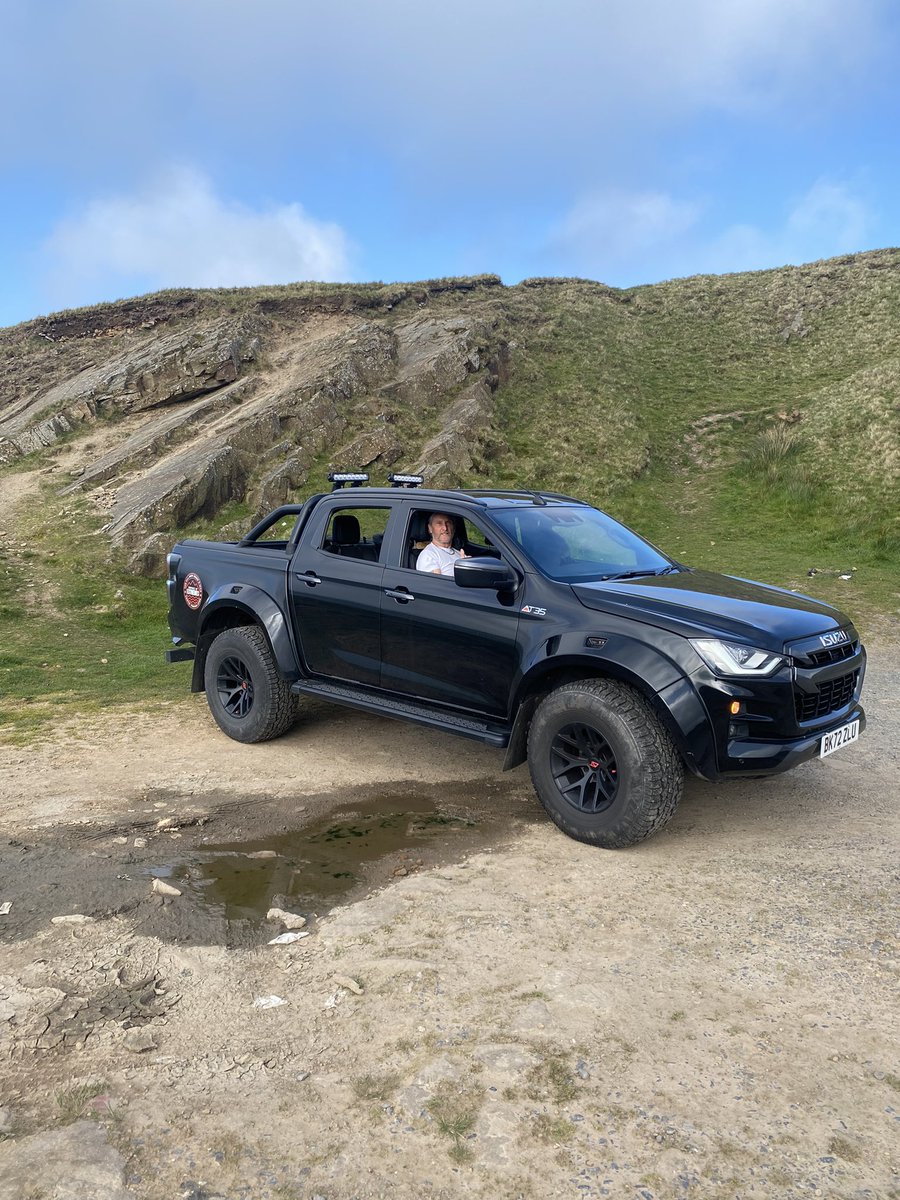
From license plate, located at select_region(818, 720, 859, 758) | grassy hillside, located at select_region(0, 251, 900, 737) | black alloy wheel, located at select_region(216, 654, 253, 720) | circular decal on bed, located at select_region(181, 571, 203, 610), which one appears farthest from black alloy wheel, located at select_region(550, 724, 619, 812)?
grassy hillside, located at select_region(0, 251, 900, 737)

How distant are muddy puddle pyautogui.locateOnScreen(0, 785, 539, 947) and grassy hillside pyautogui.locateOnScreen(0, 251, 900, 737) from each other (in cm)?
307

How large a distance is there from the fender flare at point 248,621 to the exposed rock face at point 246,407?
7.75m

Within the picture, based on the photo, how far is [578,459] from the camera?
68.9 ft

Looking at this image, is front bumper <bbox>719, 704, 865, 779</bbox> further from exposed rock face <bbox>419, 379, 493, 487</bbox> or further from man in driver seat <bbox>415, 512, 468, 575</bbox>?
exposed rock face <bbox>419, 379, 493, 487</bbox>

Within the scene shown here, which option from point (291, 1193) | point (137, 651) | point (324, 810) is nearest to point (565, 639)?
point (324, 810)

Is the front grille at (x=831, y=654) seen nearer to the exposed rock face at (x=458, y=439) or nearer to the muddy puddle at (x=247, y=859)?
the muddy puddle at (x=247, y=859)

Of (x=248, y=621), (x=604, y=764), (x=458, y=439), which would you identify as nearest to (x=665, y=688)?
(x=604, y=764)

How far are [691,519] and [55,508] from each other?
44.1ft

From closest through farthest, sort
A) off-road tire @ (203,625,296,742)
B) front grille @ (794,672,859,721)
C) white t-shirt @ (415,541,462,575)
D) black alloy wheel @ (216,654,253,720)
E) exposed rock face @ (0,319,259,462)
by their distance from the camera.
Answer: front grille @ (794,672,859,721)
white t-shirt @ (415,541,462,575)
off-road tire @ (203,625,296,742)
black alloy wheel @ (216,654,253,720)
exposed rock face @ (0,319,259,462)

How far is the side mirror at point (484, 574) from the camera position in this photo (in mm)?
4723

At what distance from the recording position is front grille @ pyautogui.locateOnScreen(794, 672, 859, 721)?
424cm

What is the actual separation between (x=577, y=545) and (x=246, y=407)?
16.6 meters

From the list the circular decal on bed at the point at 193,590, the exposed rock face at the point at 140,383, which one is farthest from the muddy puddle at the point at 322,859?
the exposed rock face at the point at 140,383

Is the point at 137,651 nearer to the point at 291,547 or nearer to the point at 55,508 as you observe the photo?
the point at 291,547
